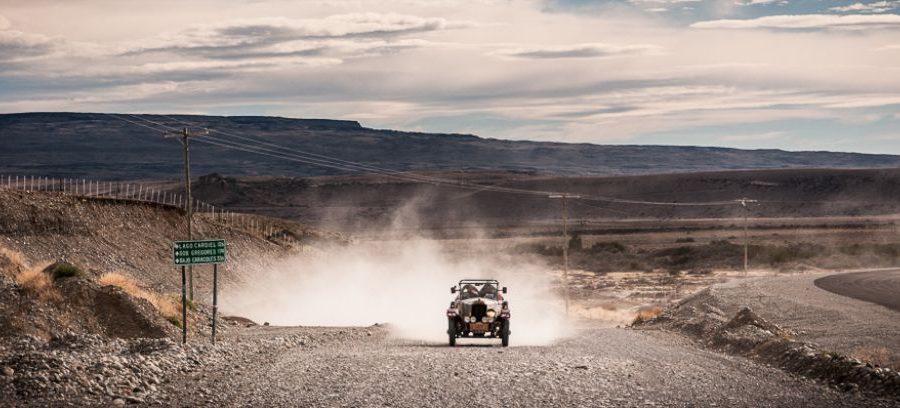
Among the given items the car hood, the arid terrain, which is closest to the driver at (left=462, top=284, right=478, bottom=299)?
the car hood

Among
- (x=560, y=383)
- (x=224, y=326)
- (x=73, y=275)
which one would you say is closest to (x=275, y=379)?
(x=560, y=383)

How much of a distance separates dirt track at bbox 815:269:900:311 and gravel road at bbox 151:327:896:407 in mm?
25389

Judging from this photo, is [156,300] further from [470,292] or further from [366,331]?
[470,292]

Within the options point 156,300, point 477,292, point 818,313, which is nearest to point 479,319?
point 477,292

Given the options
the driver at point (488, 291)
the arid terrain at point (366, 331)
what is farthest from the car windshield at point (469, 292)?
the arid terrain at point (366, 331)

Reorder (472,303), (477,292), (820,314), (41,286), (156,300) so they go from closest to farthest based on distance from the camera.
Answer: (472,303) → (477,292) → (41,286) → (156,300) → (820,314)

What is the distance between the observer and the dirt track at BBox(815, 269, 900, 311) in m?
56.7

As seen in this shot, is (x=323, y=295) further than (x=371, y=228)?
No

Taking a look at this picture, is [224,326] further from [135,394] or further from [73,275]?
[135,394]

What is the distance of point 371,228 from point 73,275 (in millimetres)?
143666

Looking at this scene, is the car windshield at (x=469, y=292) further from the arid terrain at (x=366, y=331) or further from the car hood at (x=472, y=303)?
the arid terrain at (x=366, y=331)

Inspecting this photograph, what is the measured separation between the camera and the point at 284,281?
86812 mm

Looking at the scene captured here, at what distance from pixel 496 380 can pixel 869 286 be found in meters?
47.2

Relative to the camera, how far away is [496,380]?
84.2 feet
